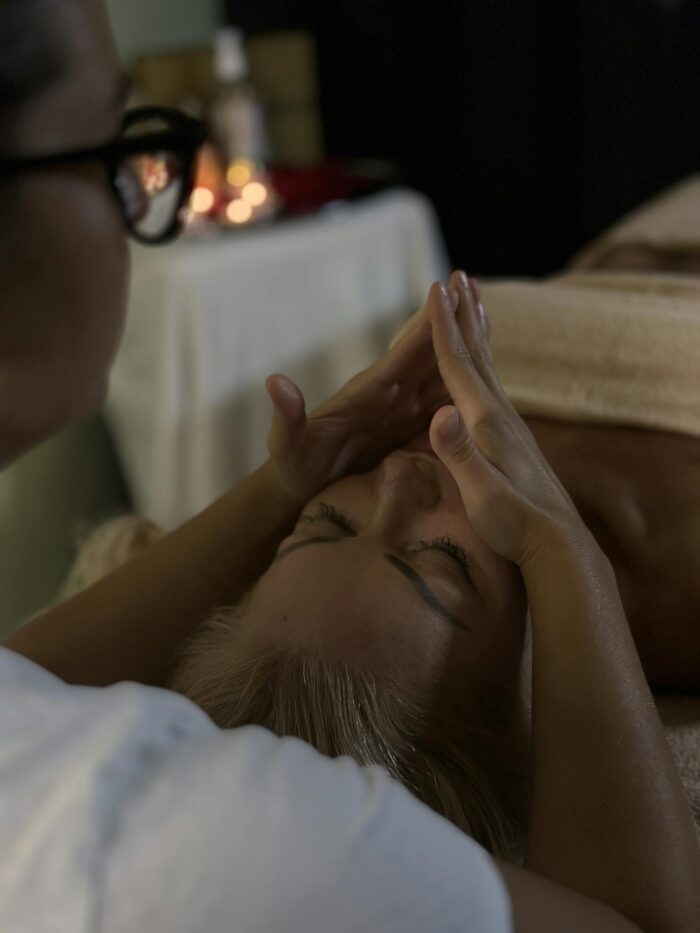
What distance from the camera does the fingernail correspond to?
2.39ft

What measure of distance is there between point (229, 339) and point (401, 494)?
103cm

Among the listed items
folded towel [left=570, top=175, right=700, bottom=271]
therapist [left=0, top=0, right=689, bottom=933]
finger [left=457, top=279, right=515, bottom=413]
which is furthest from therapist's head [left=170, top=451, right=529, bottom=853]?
folded towel [left=570, top=175, right=700, bottom=271]

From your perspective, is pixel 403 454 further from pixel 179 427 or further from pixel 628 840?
pixel 179 427

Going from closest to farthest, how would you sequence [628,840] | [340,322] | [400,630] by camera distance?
1. [628,840]
2. [400,630]
3. [340,322]

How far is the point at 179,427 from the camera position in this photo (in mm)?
1836

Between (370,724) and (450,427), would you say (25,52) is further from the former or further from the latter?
(370,724)

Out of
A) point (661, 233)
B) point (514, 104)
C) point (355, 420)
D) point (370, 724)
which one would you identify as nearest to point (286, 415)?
point (355, 420)

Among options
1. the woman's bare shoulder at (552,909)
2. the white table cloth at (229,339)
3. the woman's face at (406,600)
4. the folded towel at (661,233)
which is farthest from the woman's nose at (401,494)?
the white table cloth at (229,339)

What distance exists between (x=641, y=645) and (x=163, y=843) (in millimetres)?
613

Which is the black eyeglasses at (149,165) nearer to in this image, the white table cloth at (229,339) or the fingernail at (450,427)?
the fingernail at (450,427)

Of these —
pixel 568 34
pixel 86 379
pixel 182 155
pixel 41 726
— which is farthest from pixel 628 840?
pixel 568 34

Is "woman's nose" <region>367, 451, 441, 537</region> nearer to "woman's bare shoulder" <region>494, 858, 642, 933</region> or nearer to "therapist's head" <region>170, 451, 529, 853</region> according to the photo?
"therapist's head" <region>170, 451, 529, 853</region>

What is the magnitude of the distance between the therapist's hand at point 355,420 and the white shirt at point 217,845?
17.9 inches

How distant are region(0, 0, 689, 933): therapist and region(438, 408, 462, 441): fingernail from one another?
27 centimetres
